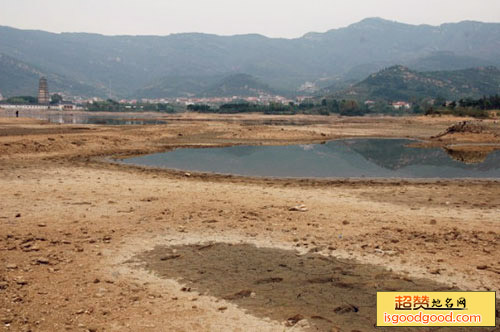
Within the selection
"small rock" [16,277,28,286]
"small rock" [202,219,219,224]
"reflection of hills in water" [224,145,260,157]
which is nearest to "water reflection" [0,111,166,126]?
"reflection of hills in water" [224,145,260,157]

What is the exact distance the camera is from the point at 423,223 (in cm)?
1523

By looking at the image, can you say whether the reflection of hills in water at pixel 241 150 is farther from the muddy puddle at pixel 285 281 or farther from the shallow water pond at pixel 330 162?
the muddy puddle at pixel 285 281

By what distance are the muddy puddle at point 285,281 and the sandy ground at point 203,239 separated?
63 mm

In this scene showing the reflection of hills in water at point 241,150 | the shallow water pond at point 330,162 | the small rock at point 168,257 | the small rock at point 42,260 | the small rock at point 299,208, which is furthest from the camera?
the reflection of hills in water at point 241,150

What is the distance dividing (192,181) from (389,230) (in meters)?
13.6

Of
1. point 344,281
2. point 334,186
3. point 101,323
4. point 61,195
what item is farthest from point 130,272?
point 334,186

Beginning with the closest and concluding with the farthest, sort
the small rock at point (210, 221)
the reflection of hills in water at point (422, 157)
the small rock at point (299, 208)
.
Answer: the small rock at point (210, 221) → the small rock at point (299, 208) → the reflection of hills in water at point (422, 157)

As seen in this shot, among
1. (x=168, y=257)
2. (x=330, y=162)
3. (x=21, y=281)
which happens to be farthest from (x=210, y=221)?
(x=330, y=162)

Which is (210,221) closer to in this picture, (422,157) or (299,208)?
(299,208)

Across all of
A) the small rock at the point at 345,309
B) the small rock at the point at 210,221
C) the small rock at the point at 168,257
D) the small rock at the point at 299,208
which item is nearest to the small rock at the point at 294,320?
the small rock at the point at 345,309

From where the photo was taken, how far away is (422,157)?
138 ft

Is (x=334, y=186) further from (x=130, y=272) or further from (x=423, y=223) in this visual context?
(x=130, y=272)

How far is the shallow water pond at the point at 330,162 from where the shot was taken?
3128cm

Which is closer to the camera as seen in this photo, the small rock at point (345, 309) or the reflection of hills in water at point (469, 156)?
the small rock at point (345, 309)
